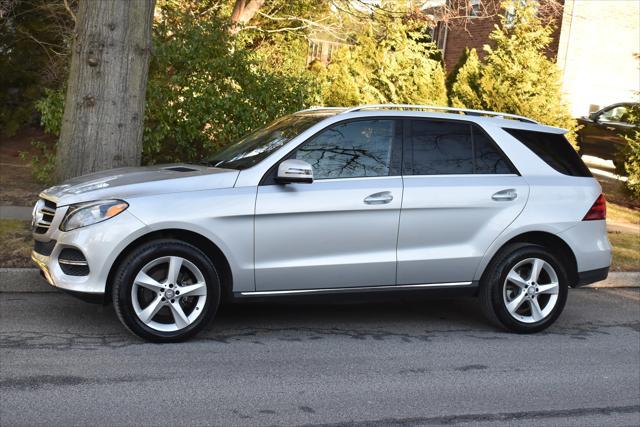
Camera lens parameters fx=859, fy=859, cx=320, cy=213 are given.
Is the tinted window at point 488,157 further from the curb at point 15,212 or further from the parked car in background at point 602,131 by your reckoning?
the parked car in background at point 602,131

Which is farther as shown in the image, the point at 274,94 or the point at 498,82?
the point at 498,82

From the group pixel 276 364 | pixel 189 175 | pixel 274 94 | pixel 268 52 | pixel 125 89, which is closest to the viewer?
pixel 276 364

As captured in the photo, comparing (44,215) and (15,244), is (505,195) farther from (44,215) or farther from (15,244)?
(15,244)

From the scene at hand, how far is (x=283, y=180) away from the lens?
618cm

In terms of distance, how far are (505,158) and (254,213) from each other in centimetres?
218

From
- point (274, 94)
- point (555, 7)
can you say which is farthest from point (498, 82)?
point (274, 94)

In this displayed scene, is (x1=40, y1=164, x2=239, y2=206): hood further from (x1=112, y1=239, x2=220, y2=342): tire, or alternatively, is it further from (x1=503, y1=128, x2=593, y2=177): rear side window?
(x1=503, y1=128, x2=593, y2=177): rear side window

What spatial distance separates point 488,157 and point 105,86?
149 inches

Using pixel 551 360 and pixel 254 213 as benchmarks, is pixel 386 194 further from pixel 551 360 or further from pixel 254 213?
pixel 551 360

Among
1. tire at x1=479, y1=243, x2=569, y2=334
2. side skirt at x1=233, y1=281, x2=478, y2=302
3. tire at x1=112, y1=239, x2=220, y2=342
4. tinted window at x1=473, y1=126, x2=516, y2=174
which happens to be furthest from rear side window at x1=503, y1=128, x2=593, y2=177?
tire at x1=112, y1=239, x2=220, y2=342

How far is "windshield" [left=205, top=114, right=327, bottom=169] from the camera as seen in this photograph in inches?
257

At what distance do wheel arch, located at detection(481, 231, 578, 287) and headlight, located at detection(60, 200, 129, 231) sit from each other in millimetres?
3057

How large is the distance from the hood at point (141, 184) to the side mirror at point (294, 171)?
1.20ft

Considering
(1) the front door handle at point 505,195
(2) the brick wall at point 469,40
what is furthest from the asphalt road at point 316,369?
(2) the brick wall at point 469,40
